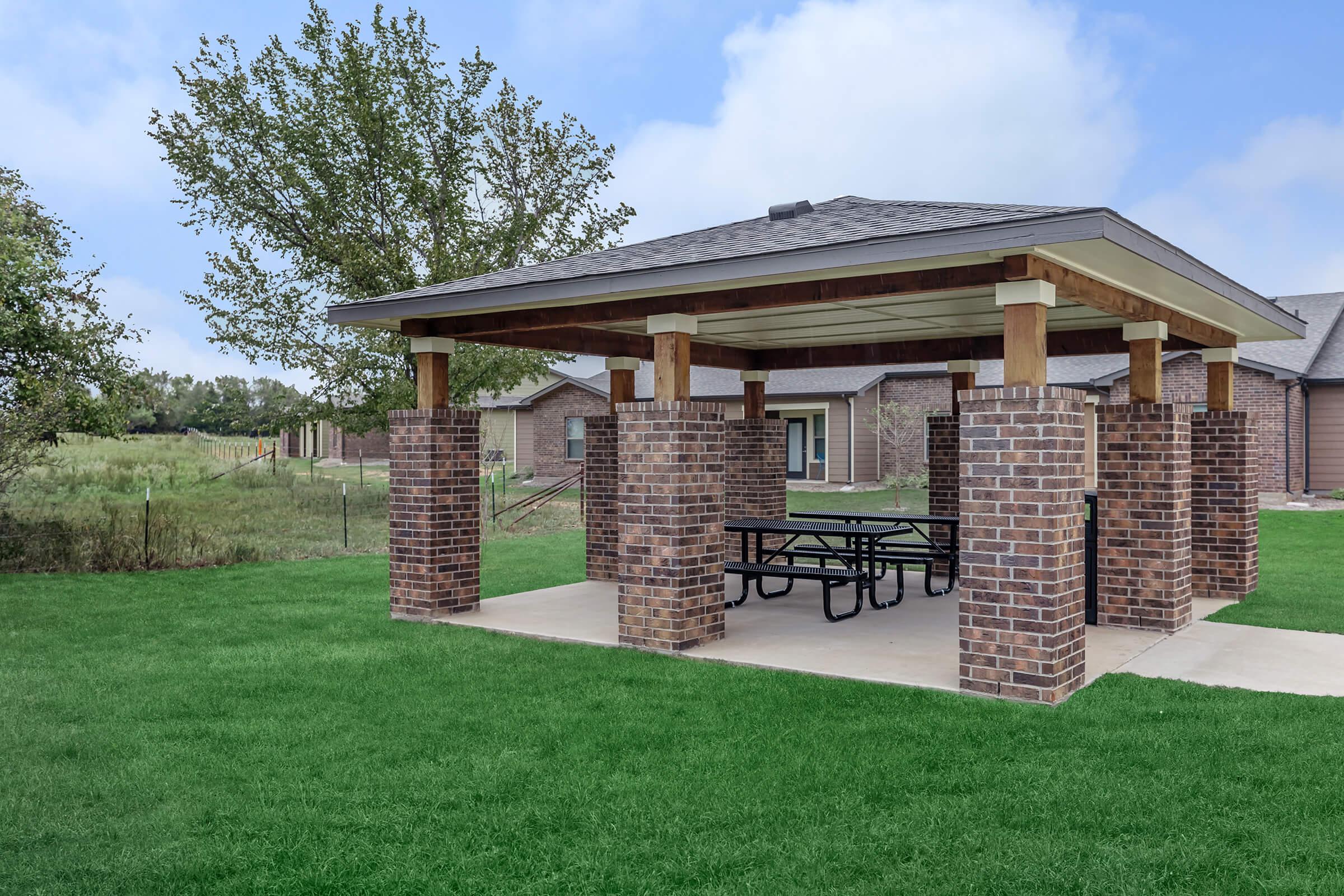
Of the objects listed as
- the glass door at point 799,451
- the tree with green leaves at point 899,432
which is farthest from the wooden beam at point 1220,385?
the glass door at point 799,451

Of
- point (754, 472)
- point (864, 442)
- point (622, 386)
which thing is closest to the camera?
point (622, 386)

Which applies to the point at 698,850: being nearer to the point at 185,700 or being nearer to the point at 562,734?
the point at 562,734

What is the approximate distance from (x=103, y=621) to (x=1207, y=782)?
9.23m

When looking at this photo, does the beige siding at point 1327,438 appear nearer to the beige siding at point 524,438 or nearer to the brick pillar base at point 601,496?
the brick pillar base at point 601,496

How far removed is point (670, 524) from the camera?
25.2ft

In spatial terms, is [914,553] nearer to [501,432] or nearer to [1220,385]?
[1220,385]

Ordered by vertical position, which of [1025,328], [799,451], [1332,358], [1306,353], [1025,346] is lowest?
[799,451]

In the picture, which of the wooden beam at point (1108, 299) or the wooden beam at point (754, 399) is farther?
the wooden beam at point (754, 399)

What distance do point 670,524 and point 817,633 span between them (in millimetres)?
1821

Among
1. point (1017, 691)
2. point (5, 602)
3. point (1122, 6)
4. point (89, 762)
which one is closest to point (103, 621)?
point (5, 602)

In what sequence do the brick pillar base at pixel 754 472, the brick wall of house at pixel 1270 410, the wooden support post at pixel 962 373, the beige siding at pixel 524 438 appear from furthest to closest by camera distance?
the beige siding at pixel 524 438, the brick wall of house at pixel 1270 410, the brick pillar base at pixel 754 472, the wooden support post at pixel 962 373

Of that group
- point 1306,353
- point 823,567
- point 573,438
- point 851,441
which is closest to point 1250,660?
point 823,567

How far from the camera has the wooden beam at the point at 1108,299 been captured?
6223 mm

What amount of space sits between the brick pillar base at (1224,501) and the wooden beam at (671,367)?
5.59 meters
